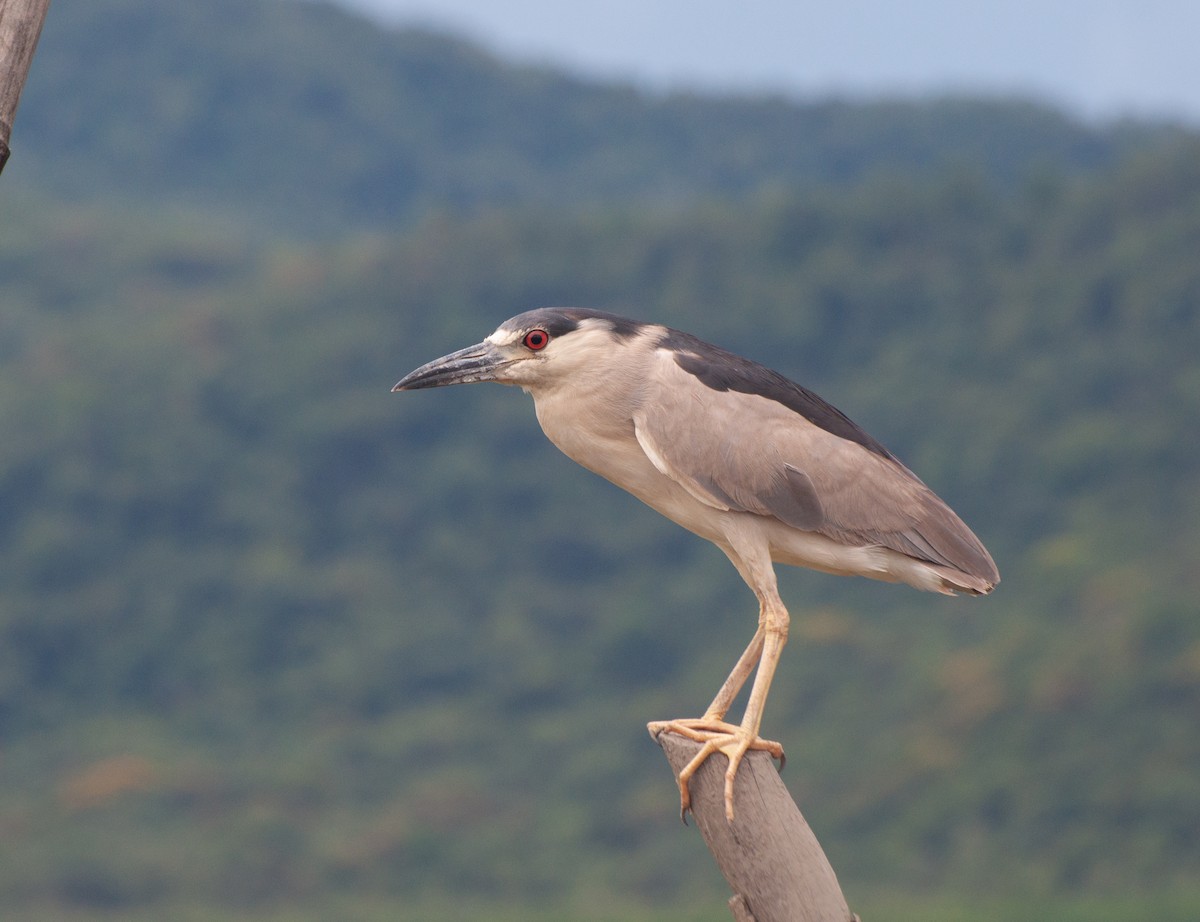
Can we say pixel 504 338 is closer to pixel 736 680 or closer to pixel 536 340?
pixel 536 340

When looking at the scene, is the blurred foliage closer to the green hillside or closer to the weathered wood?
the green hillside

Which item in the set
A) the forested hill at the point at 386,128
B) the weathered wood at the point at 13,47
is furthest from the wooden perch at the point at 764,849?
the forested hill at the point at 386,128

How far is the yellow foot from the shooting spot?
591cm

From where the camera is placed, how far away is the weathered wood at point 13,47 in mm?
5082

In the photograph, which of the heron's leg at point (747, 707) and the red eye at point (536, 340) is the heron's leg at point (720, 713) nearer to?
the heron's leg at point (747, 707)

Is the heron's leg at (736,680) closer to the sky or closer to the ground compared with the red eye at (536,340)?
closer to the ground

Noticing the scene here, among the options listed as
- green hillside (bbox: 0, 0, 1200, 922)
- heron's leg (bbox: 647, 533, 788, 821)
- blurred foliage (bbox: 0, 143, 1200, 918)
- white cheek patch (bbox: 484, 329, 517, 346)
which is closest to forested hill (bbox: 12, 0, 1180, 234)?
green hillside (bbox: 0, 0, 1200, 922)

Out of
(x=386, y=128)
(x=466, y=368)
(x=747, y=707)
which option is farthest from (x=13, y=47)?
(x=386, y=128)

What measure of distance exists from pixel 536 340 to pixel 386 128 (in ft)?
267

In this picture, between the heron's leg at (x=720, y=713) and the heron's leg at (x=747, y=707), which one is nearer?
the heron's leg at (x=747, y=707)

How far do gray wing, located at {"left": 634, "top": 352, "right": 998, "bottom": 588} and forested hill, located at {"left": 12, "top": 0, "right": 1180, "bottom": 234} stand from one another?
6941 cm

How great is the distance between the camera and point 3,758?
41.1 meters

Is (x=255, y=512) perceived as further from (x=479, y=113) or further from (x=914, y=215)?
(x=479, y=113)

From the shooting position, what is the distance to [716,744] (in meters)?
5.98
